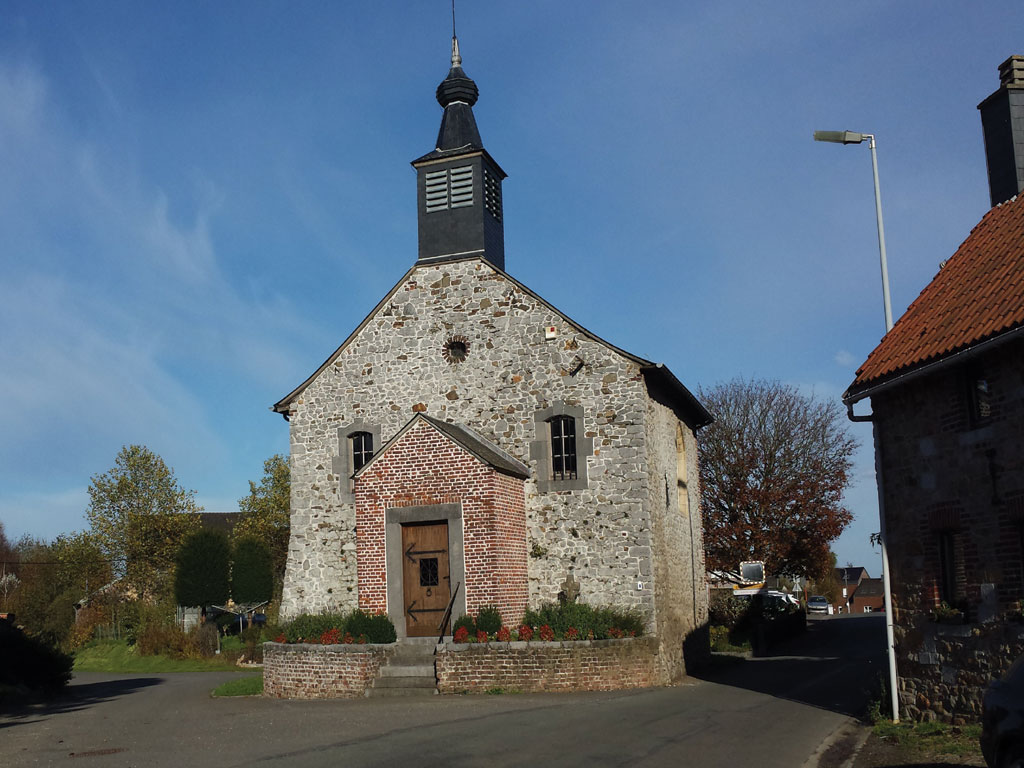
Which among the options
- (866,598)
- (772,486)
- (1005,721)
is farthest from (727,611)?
(866,598)

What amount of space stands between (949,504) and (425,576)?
9.96 metres

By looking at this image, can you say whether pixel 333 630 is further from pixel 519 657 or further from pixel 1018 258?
pixel 1018 258

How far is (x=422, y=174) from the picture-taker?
22797 mm

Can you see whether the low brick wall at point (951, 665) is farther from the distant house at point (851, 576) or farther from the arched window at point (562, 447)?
the distant house at point (851, 576)

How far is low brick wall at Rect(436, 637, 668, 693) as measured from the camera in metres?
16.7

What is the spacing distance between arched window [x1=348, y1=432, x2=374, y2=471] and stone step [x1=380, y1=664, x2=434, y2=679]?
5.33 metres

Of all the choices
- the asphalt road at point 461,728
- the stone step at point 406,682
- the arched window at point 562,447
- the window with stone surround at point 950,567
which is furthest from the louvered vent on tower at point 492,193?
the window with stone surround at point 950,567

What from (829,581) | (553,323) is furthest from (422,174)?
(829,581)

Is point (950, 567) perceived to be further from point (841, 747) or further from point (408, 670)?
point (408, 670)

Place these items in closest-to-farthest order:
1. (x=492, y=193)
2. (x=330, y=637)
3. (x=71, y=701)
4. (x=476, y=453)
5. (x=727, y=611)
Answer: (x=330, y=637), (x=476, y=453), (x=71, y=701), (x=492, y=193), (x=727, y=611)

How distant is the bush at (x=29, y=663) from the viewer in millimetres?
20219

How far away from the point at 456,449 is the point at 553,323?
3618 mm

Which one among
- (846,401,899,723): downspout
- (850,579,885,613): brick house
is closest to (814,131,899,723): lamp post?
(846,401,899,723): downspout

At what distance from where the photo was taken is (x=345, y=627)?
1838cm
